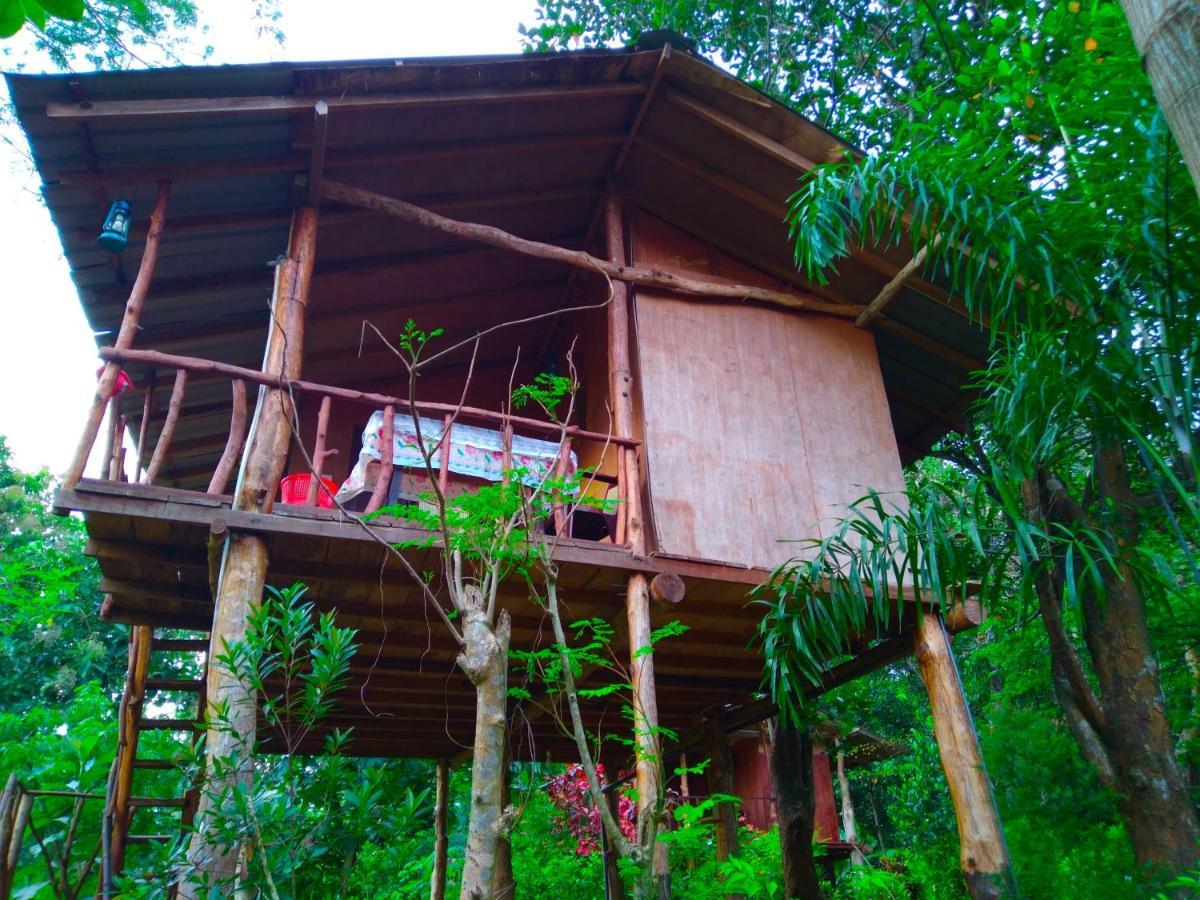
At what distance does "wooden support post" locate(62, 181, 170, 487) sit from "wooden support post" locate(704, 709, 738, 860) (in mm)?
5098

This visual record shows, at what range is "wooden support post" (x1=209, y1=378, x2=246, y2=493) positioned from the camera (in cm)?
431

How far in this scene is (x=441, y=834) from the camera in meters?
8.65

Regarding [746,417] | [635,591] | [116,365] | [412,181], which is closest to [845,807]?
[746,417]

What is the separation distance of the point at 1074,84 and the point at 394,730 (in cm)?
713

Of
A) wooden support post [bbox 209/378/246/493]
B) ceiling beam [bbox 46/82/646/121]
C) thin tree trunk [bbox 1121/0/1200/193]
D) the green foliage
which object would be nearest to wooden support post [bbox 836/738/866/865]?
ceiling beam [bbox 46/82/646/121]

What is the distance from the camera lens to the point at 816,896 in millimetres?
6742

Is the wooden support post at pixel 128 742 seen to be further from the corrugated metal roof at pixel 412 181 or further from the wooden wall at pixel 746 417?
the wooden wall at pixel 746 417

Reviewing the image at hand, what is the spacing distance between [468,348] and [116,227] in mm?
3550

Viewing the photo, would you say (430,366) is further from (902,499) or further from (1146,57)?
(1146,57)

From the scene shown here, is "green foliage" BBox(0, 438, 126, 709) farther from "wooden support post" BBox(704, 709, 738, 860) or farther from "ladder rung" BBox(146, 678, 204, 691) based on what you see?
"wooden support post" BBox(704, 709, 738, 860)

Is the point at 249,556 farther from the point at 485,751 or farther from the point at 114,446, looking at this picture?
the point at 485,751

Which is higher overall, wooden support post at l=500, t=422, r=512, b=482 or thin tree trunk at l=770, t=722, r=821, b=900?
wooden support post at l=500, t=422, r=512, b=482

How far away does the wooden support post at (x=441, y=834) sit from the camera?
8.28m

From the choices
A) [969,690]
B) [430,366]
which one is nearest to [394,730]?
[430,366]
